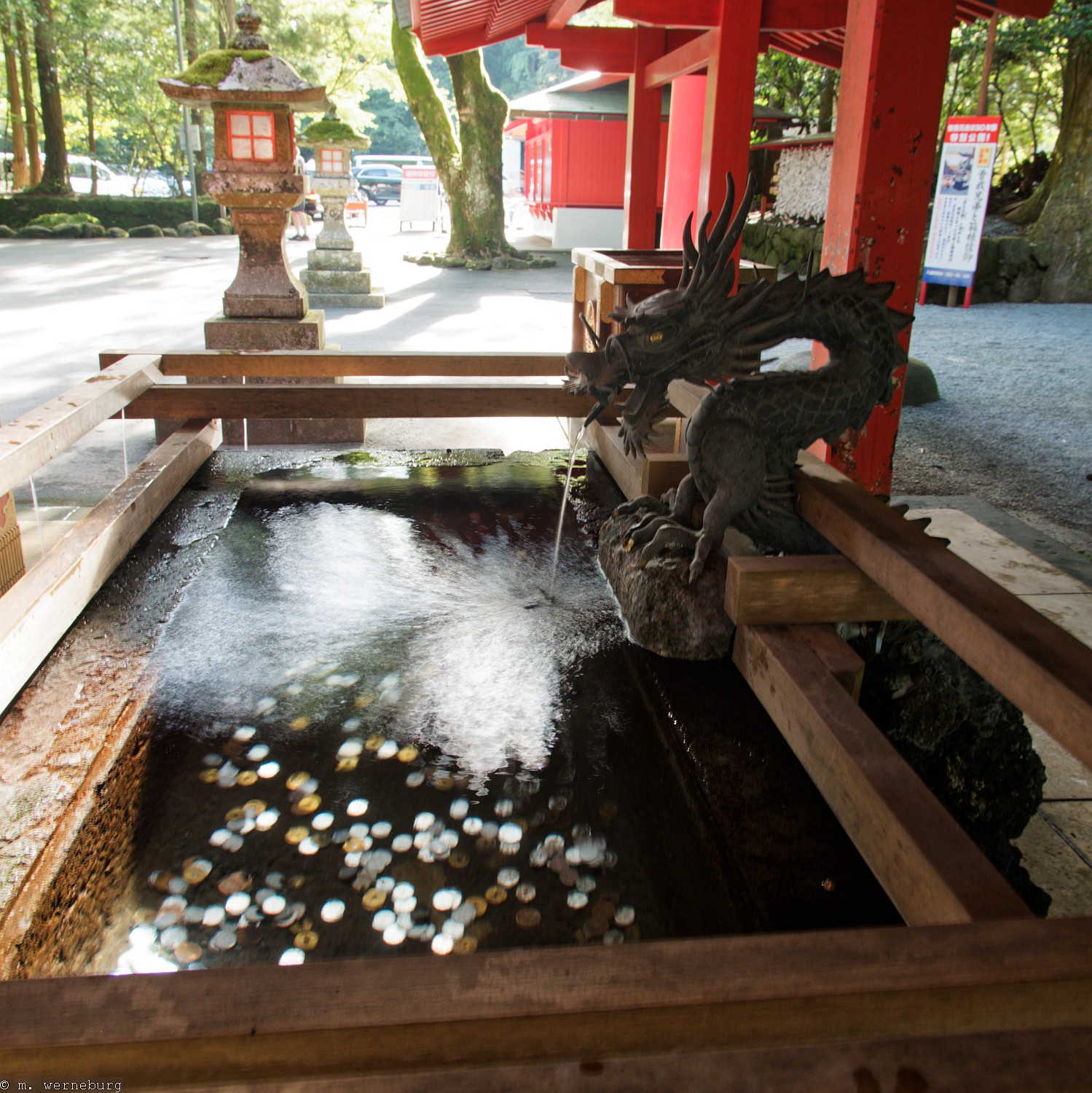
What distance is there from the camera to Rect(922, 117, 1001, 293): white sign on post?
9.98 meters

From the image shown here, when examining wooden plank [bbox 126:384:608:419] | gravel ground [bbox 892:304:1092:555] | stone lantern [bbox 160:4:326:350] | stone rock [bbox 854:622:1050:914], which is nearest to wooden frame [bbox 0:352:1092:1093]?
stone rock [bbox 854:622:1050:914]

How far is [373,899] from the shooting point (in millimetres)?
1803

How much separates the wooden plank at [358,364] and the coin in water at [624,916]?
128 inches

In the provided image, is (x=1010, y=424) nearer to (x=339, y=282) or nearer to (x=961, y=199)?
(x=961, y=199)

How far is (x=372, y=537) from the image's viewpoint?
11.8ft

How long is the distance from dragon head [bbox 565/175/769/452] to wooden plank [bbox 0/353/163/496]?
1596 millimetres

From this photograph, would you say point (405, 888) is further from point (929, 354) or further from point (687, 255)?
point (929, 354)

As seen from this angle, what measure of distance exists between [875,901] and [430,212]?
23444mm

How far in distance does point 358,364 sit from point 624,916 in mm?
3511

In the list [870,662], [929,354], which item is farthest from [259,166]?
[929,354]

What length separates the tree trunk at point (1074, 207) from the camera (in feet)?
40.7

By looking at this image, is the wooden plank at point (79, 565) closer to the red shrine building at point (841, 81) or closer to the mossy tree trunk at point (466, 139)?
the red shrine building at point (841, 81)

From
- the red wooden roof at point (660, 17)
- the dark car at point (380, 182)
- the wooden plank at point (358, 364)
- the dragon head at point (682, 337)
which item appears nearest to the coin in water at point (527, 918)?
the dragon head at point (682, 337)

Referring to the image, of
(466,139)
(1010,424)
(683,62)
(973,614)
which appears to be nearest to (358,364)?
(683,62)
